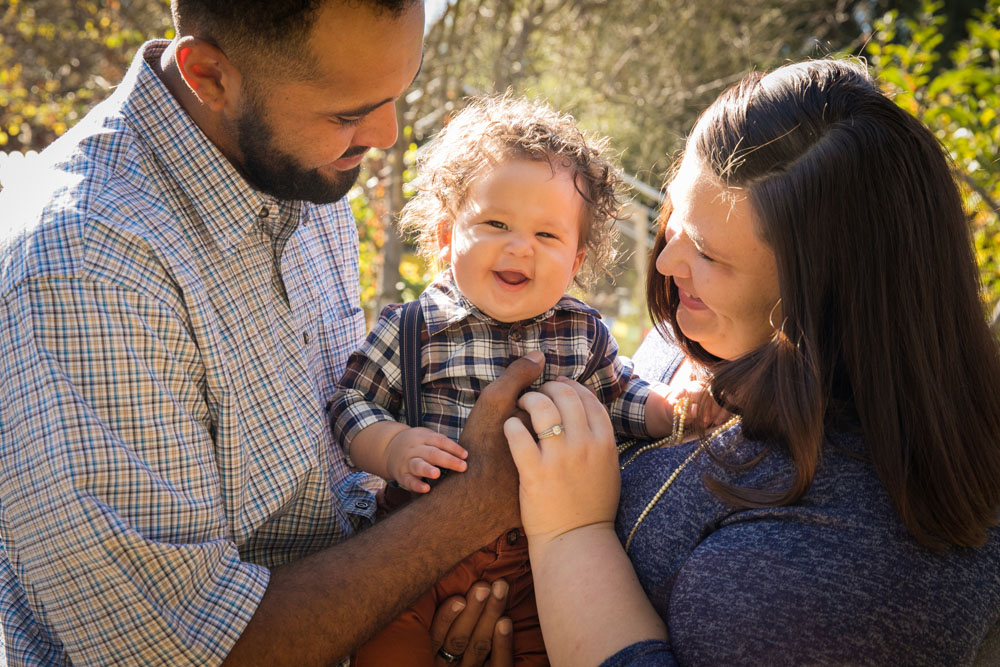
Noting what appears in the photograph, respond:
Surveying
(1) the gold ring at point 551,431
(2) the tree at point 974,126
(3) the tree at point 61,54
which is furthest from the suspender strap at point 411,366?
(3) the tree at point 61,54

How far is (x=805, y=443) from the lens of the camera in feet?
5.67

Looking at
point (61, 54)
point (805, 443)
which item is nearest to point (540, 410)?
point (805, 443)

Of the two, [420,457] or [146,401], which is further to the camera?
[420,457]

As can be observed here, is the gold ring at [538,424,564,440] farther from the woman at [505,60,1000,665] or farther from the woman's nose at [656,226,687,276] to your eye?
the woman's nose at [656,226,687,276]

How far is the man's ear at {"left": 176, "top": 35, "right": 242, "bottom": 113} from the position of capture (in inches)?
75.8

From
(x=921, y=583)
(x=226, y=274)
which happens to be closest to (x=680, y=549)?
(x=921, y=583)

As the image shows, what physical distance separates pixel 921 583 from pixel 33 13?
7654mm

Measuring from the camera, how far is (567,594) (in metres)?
1.85

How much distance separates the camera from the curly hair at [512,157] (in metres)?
2.47

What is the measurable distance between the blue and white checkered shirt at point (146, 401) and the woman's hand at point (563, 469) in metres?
0.49

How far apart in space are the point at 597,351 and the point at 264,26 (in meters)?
1.26

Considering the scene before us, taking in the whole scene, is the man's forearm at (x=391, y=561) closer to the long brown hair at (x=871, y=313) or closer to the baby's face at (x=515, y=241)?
the baby's face at (x=515, y=241)

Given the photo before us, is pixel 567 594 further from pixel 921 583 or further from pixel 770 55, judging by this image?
pixel 770 55

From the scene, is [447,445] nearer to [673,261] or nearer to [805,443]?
[673,261]
